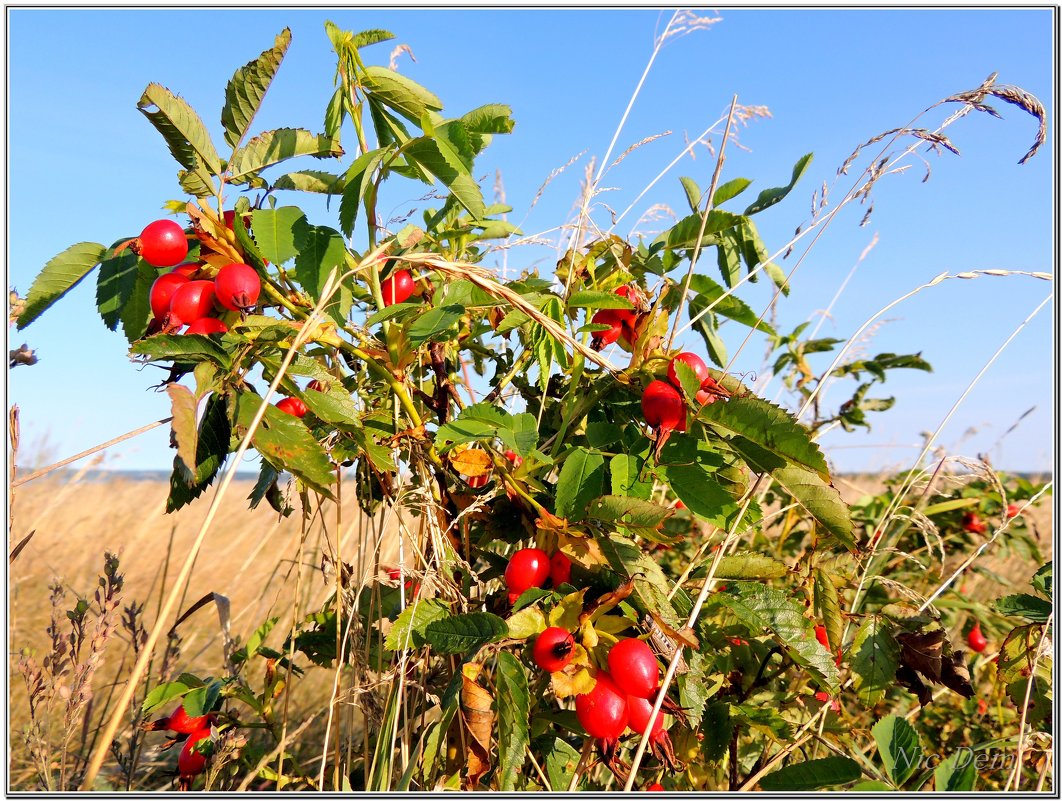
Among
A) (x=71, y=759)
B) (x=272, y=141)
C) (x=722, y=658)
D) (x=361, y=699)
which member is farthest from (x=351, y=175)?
(x=71, y=759)

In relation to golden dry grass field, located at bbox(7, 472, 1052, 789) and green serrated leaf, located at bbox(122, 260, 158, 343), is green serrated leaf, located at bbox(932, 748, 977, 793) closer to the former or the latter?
golden dry grass field, located at bbox(7, 472, 1052, 789)

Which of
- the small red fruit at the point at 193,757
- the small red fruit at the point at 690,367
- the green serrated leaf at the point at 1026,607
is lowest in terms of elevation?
the small red fruit at the point at 193,757

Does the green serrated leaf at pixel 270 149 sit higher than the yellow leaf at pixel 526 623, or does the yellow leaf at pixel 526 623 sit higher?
the green serrated leaf at pixel 270 149

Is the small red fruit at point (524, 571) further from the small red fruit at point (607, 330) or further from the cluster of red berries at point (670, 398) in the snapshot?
the small red fruit at point (607, 330)

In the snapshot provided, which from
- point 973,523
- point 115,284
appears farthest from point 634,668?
point 973,523

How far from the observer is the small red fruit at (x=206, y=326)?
851 millimetres

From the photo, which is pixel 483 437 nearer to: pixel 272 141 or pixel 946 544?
pixel 272 141

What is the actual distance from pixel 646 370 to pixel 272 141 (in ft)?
1.75

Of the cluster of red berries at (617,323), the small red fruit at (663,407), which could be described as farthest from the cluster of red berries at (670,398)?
the cluster of red berries at (617,323)

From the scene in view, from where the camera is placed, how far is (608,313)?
40.9 inches

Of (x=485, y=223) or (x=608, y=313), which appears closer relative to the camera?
(x=608, y=313)

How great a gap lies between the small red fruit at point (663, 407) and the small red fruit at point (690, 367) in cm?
1

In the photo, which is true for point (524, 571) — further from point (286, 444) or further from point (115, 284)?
point (115, 284)

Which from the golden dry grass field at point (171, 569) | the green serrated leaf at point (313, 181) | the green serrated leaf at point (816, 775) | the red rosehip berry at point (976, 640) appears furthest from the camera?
the red rosehip berry at point (976, 640)
